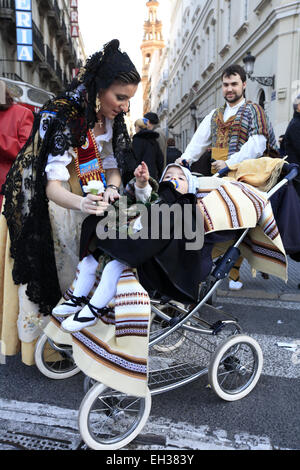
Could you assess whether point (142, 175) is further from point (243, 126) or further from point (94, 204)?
point (243, 126)

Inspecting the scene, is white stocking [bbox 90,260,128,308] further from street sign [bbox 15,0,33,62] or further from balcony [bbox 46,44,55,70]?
balcony [bbox 46,44,55,70]

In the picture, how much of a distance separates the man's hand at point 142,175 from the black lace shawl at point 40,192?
38 cm

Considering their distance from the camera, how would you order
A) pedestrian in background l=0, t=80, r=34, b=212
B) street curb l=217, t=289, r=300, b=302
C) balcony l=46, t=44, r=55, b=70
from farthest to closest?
balcony l=46, t=44, r=55, b=70 < street curb l=217, t=289, r=300, b=302 < pedestrian in background l=0, t=80, r=34, b=212

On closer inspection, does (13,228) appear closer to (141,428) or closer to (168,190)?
(168,190)

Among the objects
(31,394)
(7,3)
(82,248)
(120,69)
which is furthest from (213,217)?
(7,3)

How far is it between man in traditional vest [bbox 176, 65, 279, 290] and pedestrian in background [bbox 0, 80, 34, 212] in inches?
53.4

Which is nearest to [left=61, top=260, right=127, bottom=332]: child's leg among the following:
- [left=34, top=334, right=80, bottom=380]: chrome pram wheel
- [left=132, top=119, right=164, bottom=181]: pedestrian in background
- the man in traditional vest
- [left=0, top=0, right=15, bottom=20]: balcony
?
[left=34, top=334, right=80, bottom=380]: chrome pram wheel

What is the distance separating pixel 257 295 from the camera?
408 cm

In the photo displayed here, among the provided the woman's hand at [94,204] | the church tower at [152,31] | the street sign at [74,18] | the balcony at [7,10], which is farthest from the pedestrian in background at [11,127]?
the church tower at [152,31]

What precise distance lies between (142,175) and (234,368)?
4.24ft

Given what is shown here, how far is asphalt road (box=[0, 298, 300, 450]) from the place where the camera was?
191 cm

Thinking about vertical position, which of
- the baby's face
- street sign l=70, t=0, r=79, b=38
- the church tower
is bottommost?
the baby's face

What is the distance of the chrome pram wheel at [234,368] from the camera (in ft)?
7.04

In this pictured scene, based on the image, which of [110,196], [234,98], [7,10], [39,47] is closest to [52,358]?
[110,196]
